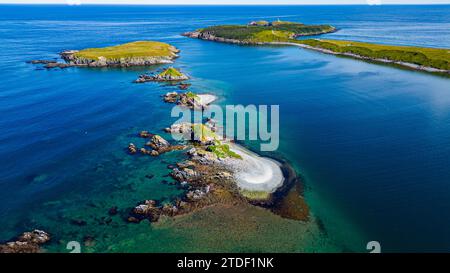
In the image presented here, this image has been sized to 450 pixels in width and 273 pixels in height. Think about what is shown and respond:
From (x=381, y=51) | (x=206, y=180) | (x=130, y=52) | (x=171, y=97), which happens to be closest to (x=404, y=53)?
(x=381, y=51)

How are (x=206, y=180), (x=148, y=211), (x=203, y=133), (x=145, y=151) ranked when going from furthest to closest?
1. (x=203, y=133)
2. (x=145, y=151)
3. (x=206, y=180)
4. (x=148, y=211)

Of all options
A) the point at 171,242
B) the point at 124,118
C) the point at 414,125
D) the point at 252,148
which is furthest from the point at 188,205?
the point at 414,125

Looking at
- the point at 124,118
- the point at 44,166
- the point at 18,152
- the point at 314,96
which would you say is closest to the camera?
the point at 44,166

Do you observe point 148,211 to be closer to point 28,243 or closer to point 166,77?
point 28,243

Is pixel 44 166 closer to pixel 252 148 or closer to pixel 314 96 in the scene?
pixel 252 148

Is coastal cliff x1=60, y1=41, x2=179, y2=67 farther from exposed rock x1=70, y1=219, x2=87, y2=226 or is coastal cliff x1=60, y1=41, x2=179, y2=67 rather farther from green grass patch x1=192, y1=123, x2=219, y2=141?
exposed rock x1=70, y1=219, x2=87, y2=226

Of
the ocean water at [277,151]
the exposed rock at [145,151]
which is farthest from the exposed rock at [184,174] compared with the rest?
the exposed rock at [145,151]

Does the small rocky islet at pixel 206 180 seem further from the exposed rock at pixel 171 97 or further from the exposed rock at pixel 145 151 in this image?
the exposed rock at pixel 171 97
